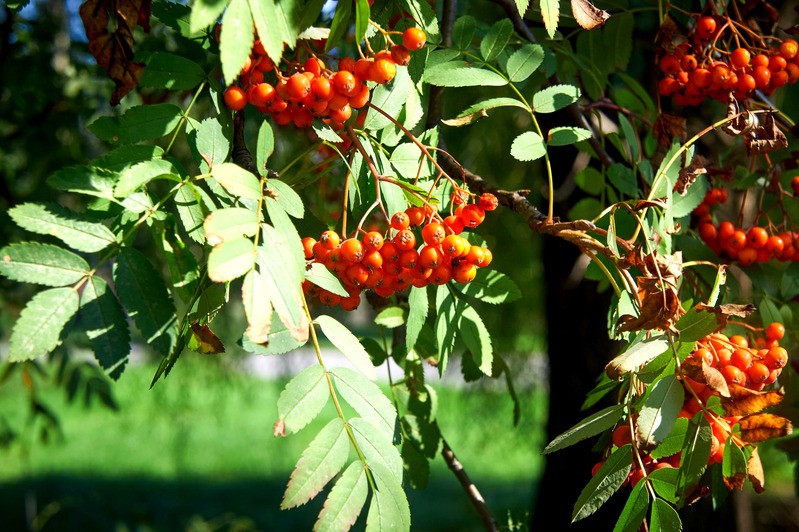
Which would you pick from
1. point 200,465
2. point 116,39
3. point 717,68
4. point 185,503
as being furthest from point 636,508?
point 200,465

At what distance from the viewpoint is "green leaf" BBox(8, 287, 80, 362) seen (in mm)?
881

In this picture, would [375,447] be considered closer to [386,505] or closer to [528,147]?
[386,505]

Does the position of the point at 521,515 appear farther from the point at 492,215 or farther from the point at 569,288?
the point at 492,215

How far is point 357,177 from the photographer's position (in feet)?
3.67

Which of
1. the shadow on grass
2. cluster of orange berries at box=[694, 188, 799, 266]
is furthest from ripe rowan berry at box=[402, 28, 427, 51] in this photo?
the shadow on grass

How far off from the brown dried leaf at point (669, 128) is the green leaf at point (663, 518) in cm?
69

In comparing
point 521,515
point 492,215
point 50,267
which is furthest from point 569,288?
point 50,267

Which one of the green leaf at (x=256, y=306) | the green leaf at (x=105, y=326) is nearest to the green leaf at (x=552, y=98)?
the green leaf at (x=256, y=306)

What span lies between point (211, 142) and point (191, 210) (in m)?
0.10

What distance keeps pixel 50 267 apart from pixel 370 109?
0.51m

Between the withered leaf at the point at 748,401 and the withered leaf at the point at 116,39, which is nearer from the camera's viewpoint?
the withered leaf at the point at 748,401

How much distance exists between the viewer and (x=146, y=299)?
100 centimetres

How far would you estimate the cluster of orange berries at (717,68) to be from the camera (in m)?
1.31

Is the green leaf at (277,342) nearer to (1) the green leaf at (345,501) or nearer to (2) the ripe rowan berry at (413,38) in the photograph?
(1) the green leaf at (345,501)
